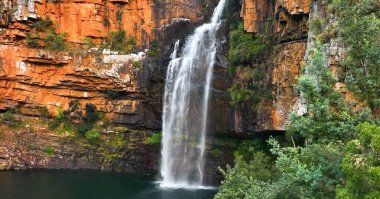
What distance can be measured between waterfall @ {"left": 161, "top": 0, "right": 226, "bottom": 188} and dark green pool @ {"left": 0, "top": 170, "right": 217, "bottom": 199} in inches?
91.3

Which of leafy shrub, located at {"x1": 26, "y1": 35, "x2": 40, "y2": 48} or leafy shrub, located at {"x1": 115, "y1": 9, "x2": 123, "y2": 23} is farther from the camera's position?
leafy shrub, located at {"x1": 115, "y1": 9, "x2": 123, "y2": 23}

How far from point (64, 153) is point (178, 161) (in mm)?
9105

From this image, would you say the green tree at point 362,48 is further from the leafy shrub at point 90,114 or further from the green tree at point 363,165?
the leafy shrub at point 90,114

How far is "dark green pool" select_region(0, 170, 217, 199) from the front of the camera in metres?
25.9

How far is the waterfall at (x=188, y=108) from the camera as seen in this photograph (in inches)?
1204

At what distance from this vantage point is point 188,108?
3125cm

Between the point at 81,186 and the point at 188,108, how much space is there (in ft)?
31.0

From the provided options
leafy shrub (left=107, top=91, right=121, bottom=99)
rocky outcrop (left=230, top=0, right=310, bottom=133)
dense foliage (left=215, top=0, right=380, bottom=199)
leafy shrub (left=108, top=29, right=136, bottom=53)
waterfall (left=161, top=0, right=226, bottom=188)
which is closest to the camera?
dense foliage (left=215, top=0, right=380, bottom=199)

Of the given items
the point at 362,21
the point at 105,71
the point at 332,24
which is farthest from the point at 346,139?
the point at 105,71

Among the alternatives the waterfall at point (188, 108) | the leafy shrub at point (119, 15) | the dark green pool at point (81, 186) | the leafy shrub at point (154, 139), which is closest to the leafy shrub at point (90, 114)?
the dark green pool at point (81, 186)

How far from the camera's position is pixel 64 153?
32719 mm

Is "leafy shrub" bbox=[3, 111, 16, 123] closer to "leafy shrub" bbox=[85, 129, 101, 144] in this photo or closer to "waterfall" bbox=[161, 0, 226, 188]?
"leafy shrub" bbox=[85, 129, 101, 144]

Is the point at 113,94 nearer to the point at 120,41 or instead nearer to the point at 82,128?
the point at 82,128

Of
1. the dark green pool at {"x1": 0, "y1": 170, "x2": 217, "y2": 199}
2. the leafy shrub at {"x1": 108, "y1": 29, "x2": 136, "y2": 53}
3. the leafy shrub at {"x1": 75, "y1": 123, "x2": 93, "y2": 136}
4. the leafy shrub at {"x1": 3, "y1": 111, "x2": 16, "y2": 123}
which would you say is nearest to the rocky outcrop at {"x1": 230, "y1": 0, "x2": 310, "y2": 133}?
the dark green pool at {"x1": 0, "y1": 170, "x2": 217, "y2": 199}
